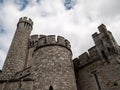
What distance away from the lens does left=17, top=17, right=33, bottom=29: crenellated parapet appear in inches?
824

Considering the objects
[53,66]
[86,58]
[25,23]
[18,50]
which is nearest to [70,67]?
[53,66]

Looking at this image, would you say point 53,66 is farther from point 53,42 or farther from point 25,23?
point 25,23

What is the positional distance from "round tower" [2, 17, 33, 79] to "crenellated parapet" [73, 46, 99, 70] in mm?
7610

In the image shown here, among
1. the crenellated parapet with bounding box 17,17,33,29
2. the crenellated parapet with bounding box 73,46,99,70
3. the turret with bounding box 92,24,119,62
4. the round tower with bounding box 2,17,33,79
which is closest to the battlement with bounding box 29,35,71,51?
the crenellated parapet with bounding box 73,46,99,70

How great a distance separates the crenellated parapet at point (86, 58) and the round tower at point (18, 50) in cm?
761

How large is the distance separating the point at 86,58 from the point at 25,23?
45.1 feet

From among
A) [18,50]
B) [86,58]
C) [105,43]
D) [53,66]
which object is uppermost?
[18,50]

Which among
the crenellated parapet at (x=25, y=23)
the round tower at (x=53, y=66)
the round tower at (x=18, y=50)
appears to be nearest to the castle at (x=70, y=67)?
the round tower at (x=53, y=66)

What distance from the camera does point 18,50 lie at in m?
17.7

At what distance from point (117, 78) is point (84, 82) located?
2.34m

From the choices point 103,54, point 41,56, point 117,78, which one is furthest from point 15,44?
point 117,78

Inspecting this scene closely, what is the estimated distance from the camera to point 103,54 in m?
9.16

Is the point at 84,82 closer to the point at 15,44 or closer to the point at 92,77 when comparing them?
the point at 92,77

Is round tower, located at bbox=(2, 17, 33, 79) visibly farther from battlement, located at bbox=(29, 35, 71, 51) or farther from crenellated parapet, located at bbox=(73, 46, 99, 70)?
crenellated parapet, located at bbox=(73, 46, 99, 70)
